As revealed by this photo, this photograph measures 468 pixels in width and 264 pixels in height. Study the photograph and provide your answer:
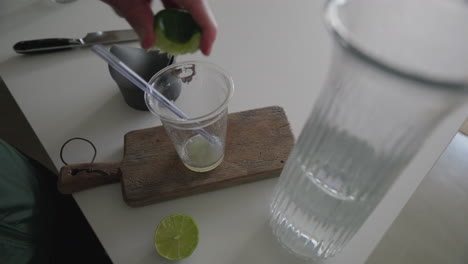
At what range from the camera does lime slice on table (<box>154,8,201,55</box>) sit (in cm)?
41

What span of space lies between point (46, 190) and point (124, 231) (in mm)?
293

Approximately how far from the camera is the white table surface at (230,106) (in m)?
0.46

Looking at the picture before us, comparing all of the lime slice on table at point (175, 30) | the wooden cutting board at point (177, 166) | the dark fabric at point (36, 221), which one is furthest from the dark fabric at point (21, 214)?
the lime slice on table at point (175, 30)

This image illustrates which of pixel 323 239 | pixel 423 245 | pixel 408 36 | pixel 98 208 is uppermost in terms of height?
pixel 408 36

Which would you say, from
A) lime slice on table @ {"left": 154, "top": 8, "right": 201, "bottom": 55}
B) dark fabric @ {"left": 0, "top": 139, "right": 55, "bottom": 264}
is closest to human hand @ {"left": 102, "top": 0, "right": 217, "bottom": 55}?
lime slice on table @ {"left": 154, "top": 8, "right": 201, "bottom": 55}

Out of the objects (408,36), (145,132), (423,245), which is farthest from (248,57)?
(423,245)

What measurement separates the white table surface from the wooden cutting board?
2 centimetres

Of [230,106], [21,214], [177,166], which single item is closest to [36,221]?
[21,214]

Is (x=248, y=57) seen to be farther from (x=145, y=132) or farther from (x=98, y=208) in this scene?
(x=98, y=208)

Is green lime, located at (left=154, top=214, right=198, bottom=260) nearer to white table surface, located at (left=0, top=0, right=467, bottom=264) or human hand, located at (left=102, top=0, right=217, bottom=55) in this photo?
white table surface, located at (left=0, top=0, right=467, bottom=264)

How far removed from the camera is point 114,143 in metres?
0.58

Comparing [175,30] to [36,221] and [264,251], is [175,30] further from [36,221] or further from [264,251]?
[36,221]

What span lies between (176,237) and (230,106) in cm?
29

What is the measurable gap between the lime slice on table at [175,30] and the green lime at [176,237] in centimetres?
25
